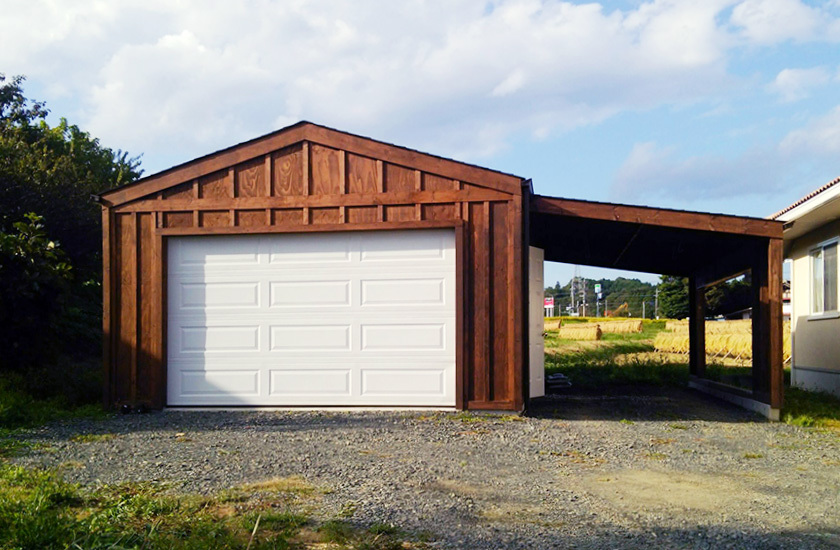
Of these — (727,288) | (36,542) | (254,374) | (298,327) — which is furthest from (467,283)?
(727,288)

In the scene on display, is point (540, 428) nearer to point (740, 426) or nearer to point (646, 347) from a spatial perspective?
point (740, 426)

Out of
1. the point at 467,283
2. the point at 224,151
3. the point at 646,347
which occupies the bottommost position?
the point at 646,347

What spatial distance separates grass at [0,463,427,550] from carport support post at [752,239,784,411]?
21.1ft

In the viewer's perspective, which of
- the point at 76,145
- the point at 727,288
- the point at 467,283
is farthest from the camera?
the point at 727,288

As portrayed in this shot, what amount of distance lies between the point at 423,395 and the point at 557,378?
178 inches

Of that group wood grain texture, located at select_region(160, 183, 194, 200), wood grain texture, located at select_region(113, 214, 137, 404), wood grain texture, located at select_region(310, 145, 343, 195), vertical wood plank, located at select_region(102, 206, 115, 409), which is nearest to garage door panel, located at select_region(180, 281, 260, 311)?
wood grain texture, located at select_region(113, 214, 137, 404)

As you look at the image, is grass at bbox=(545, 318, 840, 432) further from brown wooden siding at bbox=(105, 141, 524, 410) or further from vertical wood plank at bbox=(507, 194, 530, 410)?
brown wooden siding at bbox=(105, 141, 524, 410)

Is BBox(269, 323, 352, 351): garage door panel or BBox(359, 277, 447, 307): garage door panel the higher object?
BBox(359, 277, 447, 307): garage door panel

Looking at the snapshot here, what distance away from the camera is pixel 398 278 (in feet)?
33.0

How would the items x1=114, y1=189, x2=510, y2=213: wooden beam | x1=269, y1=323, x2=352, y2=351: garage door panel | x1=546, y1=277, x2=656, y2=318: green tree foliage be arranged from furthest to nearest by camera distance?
x1=546, y1=277, x2=656, y2=318: green tree foliage, x1=269, y1=323, x2=352, y2=351: garage door panel, x1=114, y1=189, x2=510, y2=213: wooden beam

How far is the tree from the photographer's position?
57.4m

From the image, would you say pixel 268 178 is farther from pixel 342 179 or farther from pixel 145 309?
pixel 145 309

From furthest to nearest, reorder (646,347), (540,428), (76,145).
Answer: (646,347) < (76,145) < (540,428)

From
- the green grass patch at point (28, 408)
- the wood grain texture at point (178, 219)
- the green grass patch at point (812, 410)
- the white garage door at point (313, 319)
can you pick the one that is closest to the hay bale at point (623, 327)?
the green grass patch at point (812, 410)
